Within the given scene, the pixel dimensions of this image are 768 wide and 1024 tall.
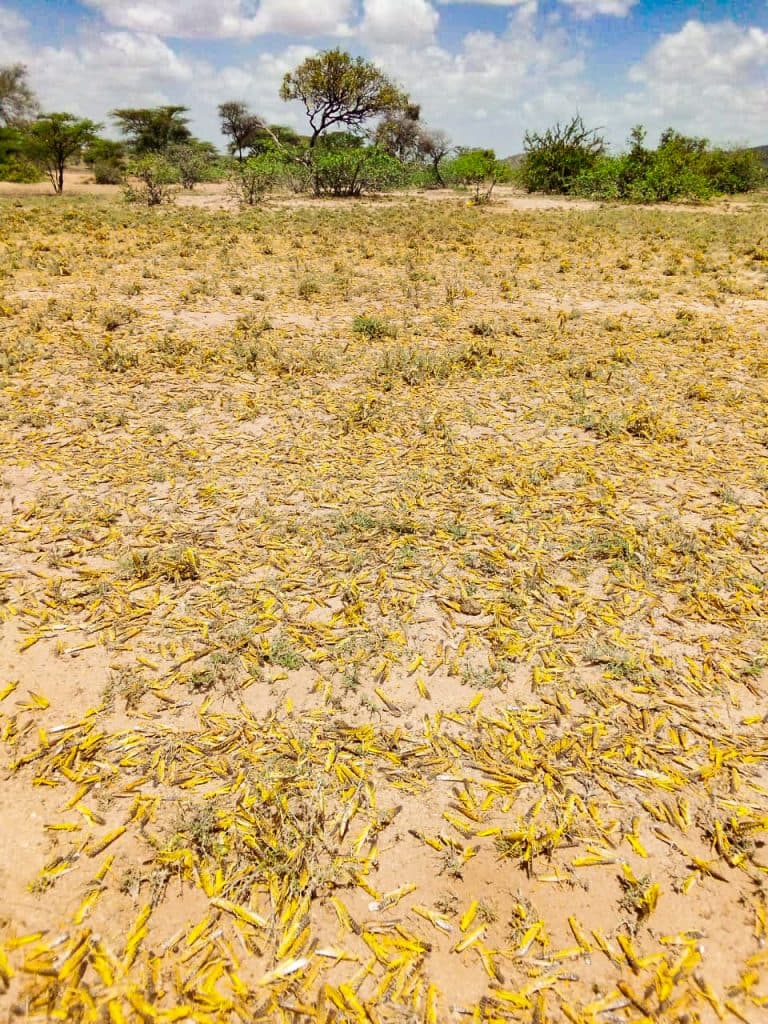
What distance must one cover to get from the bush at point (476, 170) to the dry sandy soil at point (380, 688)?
32.4m

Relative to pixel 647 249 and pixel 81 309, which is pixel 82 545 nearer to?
pixel 81 309

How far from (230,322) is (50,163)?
31.5 metres

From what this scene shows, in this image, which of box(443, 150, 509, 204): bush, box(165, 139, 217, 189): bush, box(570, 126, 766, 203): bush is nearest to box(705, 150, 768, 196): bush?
box(570, 126, 766, 203): bush

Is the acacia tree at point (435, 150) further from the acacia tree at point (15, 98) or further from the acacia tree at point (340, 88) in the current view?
the acacia tree at point (15, 98)

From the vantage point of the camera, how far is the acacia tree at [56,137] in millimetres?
28502

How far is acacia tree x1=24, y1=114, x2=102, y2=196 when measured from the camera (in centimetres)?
2850

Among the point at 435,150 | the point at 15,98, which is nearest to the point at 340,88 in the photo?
the point at 435,150

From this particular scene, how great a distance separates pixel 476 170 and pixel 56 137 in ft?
75.7

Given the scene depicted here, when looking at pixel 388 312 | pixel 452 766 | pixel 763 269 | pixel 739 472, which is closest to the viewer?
pixel 452 766

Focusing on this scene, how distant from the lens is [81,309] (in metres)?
9.20

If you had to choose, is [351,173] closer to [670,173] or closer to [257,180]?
[257,180]

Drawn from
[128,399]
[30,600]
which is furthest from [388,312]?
[30,600]

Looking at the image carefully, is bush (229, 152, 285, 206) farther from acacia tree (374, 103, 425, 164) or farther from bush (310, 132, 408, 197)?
acacia tree (374, 103, 425, 164)

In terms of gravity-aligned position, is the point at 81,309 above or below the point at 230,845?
above
